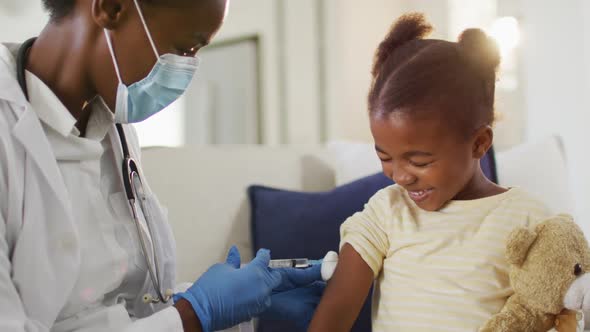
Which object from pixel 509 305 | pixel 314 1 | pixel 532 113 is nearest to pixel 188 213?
pixel 509 305

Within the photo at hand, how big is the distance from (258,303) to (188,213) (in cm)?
72

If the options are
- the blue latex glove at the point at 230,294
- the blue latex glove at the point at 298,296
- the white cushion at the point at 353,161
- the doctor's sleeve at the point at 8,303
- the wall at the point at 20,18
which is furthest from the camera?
the wall at the point at 20,18

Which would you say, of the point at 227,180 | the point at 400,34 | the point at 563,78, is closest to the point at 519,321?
the point at 400,34

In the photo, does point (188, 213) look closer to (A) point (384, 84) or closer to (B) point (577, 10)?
(A) point (384, 84)

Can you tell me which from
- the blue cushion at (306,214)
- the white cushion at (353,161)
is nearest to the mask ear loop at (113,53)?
the blue cushion at (306,214)

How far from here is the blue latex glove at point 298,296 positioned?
4.24 ft

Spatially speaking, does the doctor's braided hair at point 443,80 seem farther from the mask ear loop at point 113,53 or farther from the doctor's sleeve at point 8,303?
the doctor's sleeve at point 8,303

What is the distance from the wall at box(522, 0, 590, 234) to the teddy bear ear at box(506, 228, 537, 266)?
115 centimetres

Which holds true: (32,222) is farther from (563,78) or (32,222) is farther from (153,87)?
(563,78)

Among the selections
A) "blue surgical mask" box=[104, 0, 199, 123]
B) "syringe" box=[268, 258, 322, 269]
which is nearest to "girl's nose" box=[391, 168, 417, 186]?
"syringe" box=[268, 258, 322, 269]

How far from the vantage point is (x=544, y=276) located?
96 centimetres

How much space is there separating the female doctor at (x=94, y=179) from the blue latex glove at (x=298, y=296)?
2 cm

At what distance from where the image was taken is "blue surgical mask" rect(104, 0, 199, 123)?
3.56 feet

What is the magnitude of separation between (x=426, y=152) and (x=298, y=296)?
1.55 ft
